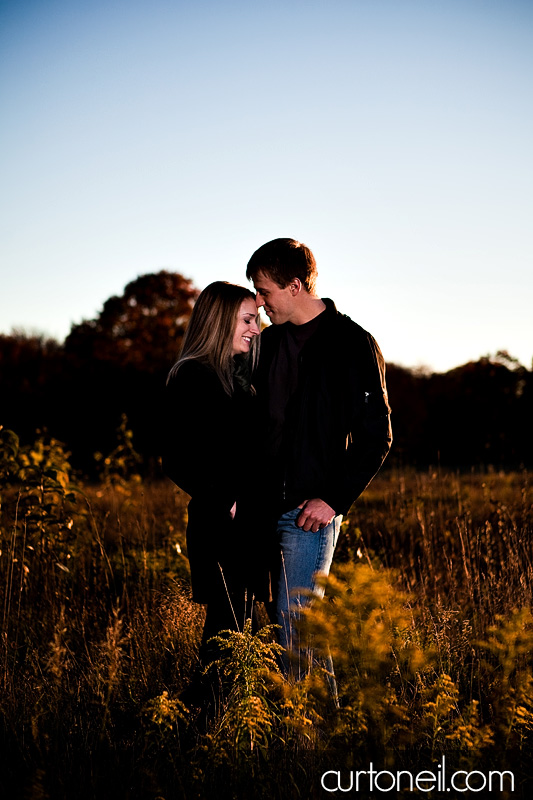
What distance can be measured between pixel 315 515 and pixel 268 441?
400 millimetres

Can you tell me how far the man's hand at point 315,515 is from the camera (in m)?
2.82

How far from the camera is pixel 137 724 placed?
2.91m

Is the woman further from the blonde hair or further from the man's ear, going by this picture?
the man's ear

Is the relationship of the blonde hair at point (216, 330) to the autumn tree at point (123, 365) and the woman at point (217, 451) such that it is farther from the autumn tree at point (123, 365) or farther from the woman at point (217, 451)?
the autumn tree at point (123, 365)

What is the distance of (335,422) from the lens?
9.57 ft

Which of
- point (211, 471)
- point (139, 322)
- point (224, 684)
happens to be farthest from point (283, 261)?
point (139, 322)

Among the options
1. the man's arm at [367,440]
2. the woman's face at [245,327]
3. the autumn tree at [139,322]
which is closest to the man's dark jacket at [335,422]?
the man's arm at [367,440]

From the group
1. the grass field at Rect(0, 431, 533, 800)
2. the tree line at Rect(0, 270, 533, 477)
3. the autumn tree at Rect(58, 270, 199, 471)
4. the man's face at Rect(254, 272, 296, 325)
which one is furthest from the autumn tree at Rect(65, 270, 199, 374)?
the man's face at Rect(254, 272, 296, 325)

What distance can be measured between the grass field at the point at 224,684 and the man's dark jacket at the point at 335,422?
1.24ft

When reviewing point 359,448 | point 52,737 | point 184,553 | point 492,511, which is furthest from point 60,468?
point 492,511

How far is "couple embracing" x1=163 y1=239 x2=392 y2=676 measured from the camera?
2750 millimetres

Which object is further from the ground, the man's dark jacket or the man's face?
the man's face

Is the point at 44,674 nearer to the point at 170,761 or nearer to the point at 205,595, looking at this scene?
the point at 205,595

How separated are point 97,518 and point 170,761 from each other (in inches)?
162
